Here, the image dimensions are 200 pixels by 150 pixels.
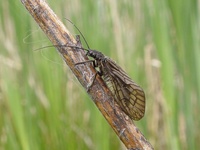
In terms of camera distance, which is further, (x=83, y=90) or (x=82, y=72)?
(x=83, y=90)

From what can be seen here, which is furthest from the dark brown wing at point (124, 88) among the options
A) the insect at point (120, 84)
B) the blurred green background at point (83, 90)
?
the blurred green background at point (83, 90)

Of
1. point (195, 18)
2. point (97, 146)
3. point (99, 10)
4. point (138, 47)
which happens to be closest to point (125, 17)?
point (138, 47)

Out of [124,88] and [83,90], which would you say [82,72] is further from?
[83,90]

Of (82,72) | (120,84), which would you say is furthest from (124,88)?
(82,72)

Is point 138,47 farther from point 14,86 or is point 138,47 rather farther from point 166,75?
point 14,86

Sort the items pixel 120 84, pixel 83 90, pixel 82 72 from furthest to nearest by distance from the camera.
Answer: pixel 83 90 → pixel 120 84 → pixel 82 72

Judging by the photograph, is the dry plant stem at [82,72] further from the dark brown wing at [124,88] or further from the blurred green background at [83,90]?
the blurred green background at [83,90]
